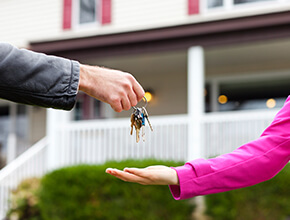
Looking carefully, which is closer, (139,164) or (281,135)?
(281,135)

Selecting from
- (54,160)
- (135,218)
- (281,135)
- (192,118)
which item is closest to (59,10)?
(54,160)

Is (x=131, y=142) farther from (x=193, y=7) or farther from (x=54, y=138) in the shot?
(x=193, y=7)

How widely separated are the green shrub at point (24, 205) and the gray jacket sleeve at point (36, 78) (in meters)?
7.11

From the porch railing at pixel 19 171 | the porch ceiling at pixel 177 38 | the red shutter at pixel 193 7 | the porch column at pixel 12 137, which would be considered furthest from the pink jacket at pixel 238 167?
the porch column at pixel 12 137

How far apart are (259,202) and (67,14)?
6335 millimetres

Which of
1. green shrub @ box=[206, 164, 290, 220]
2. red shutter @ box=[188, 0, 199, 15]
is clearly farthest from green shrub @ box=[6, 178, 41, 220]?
red shutter @ box=[188, 0, 199, 15]

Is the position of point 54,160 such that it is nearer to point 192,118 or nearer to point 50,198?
point 50,198

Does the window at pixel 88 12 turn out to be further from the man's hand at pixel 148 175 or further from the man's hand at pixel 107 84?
the man's hand at pixel 107 84

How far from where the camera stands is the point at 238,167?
183 centimetres

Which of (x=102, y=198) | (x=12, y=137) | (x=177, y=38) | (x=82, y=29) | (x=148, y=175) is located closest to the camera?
(x=148, y=175)

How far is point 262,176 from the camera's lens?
6.14ft

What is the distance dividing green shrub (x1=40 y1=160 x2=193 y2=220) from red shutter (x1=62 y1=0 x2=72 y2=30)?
408 centimetres

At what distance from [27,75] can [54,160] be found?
7636 mm

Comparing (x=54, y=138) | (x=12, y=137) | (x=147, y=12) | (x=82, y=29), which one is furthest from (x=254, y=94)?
(x=12, y=137)
